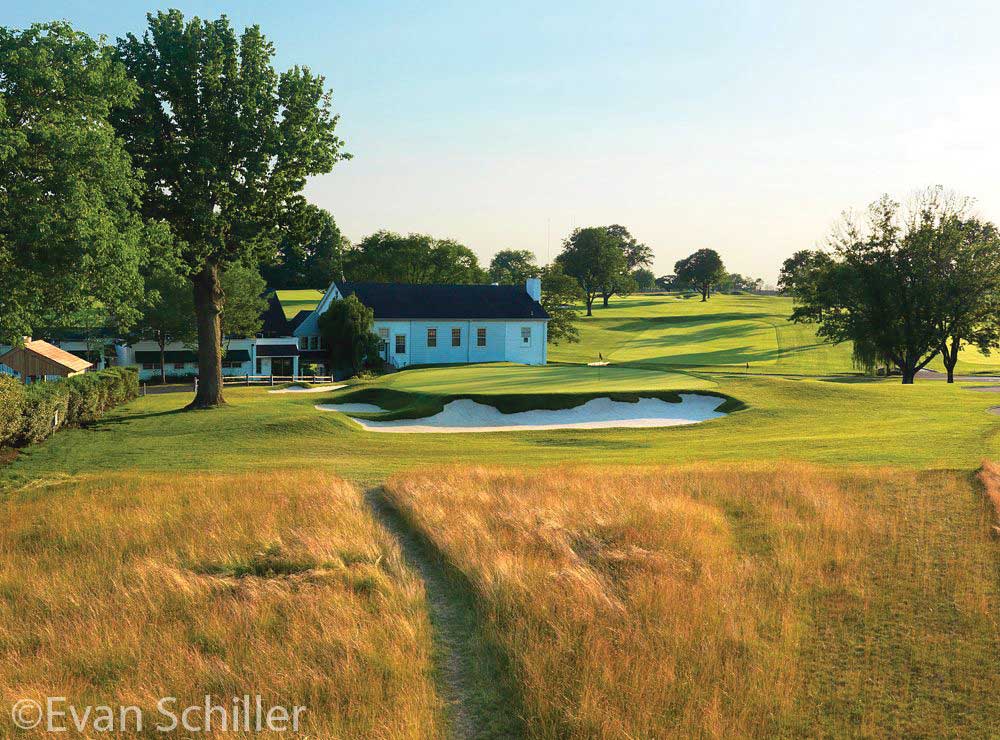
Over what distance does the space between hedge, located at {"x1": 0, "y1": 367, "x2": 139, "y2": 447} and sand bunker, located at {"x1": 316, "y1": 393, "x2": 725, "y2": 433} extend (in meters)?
10.2

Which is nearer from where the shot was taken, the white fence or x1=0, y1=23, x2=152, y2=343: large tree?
x1=0, y1=23, x2=152, y2=343: large tree

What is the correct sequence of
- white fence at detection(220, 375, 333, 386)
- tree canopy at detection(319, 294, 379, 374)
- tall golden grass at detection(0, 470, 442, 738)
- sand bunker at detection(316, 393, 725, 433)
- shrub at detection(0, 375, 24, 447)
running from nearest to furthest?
tall golden grass at detection(0, 470, 442, 738)
shrub at detection(0, 375, 24, 447)
sand bunker at detection(316, 393, 725, 433)
white fence at detection(220, 375, 333, 386)
tree canopy at detection(319, 294, 379, 374)

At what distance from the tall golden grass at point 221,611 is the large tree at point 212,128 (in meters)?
18.7

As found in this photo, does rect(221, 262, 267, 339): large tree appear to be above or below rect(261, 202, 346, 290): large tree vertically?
below

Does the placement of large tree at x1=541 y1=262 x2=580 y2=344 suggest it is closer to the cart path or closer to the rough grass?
the rough grass

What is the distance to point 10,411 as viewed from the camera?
21.4 m

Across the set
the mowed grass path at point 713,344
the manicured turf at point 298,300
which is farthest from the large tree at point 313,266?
the mowed grass path at point 713,344

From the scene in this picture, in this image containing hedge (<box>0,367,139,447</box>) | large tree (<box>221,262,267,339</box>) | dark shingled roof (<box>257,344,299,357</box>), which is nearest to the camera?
hedge (<box>0,367,139,447</box>)

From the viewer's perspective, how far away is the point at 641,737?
21.6 feet

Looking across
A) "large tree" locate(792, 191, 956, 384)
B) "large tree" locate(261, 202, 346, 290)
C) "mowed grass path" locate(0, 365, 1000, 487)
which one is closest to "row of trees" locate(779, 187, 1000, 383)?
"large tree" locate(792, 191, 956, 384)

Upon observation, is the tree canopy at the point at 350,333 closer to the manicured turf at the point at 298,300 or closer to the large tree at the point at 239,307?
the large tree at the point at 239,307

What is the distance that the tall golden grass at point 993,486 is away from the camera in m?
12.6

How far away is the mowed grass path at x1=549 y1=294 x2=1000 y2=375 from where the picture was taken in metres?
71.4

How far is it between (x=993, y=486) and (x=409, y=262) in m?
97.8
